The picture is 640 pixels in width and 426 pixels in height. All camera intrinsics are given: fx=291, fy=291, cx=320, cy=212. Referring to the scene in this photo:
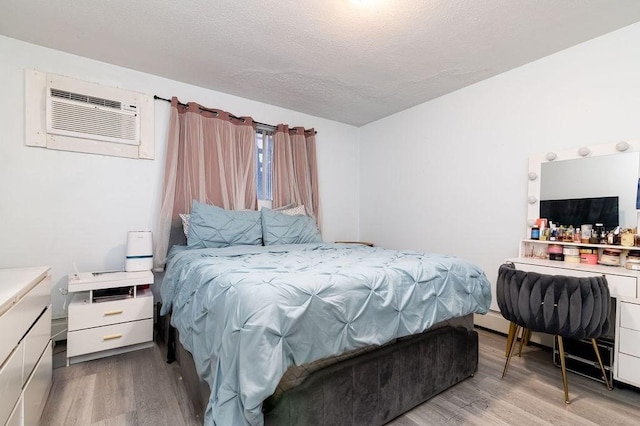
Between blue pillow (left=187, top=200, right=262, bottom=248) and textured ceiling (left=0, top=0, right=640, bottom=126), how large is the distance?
1324 mm

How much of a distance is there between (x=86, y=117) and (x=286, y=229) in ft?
6.55

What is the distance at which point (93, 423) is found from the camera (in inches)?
57.1

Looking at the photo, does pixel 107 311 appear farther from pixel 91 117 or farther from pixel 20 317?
pixel 91 117

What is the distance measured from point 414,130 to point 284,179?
170cm

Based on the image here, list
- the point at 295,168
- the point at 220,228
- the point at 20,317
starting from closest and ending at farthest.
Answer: the point at 20,317, the point at 220,228, the point at 295,168

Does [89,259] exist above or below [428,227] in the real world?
below

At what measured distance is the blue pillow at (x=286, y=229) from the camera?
2875 mm

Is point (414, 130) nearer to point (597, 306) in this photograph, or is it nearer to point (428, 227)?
point (428, 227)

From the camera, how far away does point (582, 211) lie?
227 cm

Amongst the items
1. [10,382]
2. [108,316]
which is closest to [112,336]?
[108,316]

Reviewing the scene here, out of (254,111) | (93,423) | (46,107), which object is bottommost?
(93,423)

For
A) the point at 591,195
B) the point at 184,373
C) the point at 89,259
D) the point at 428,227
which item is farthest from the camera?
the point at 428,227

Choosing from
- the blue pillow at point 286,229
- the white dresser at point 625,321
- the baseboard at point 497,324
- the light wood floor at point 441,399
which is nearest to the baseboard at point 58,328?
the light wood floor at point 441,399

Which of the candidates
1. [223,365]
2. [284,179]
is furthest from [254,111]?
[223,365]
